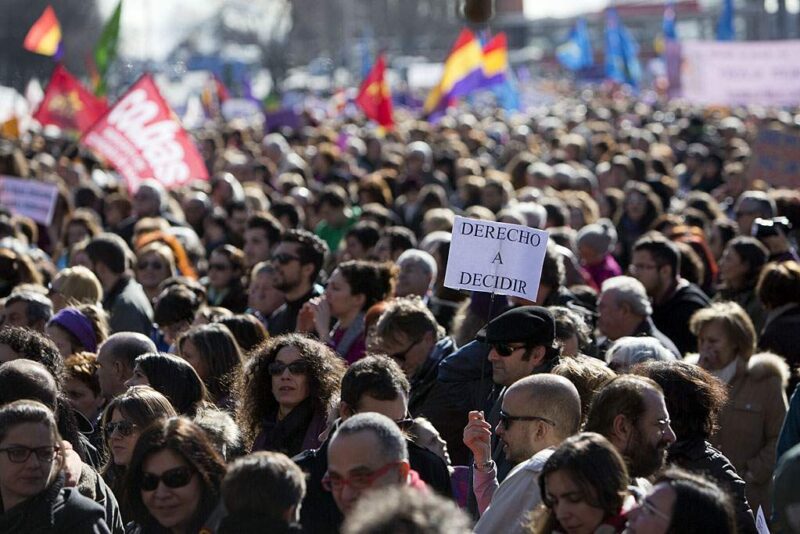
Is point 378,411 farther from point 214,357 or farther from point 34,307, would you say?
point 34,307

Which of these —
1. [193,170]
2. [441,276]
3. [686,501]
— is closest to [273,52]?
[193,170]

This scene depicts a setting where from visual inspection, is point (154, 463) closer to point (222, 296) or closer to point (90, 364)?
point (90, 364)

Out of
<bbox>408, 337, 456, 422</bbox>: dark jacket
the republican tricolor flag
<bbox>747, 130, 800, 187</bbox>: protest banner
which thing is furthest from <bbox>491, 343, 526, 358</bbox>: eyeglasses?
the republican tricolor flag

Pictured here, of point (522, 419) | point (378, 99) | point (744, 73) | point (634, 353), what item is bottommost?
point (378, 99)

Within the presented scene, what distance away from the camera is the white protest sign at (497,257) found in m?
6.49

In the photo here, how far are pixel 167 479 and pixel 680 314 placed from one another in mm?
4675

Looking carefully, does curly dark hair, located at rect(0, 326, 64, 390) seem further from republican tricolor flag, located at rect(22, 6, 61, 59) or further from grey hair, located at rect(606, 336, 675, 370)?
republican tricolor flag, located at rect(22, 6, 61, 59)

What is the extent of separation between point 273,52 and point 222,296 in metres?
74.5

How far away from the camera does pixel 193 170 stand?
14359mm

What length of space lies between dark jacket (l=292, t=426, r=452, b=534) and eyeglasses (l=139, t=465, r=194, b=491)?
38cm

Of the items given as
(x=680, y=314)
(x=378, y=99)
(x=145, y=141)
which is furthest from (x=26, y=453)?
(x=378, y=99)

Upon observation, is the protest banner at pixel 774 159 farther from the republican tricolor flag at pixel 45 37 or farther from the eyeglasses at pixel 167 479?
the republican tricolor flag at pixel 45 37

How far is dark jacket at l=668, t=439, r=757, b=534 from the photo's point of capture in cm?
494

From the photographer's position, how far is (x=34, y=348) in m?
6.54
